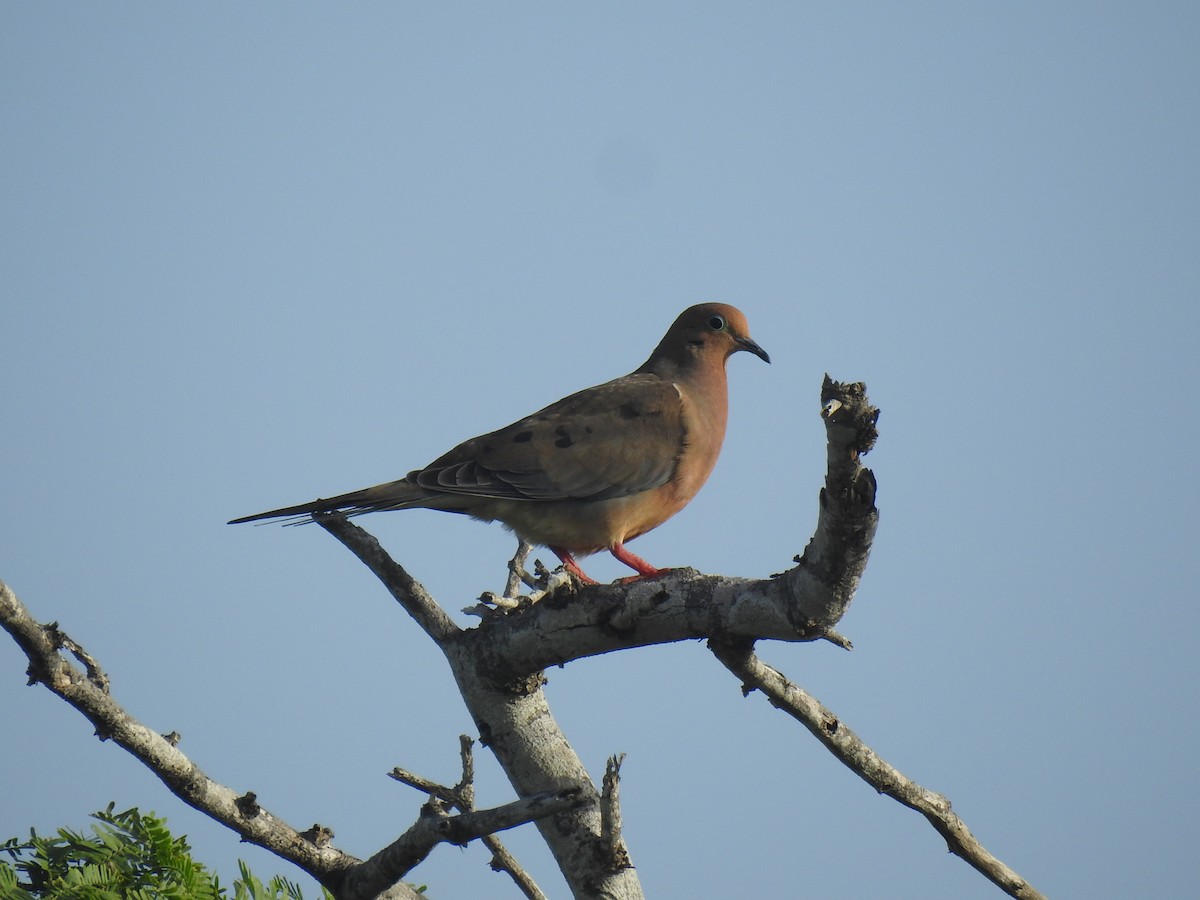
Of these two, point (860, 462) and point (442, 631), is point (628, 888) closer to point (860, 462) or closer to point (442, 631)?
point (442, 631)

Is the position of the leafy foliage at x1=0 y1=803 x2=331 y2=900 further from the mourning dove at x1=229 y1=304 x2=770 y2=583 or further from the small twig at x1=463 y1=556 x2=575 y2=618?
the mourning dove at x1=229 y1=304 x2=770 y2=583

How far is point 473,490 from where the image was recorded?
19.0ft

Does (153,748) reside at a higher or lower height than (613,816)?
higher

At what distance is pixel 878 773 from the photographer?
13.0 ft

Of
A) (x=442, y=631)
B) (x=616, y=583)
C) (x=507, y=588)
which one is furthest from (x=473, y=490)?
(x=616, y=583)

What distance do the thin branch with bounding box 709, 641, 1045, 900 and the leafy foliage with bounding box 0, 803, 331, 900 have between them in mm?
1625

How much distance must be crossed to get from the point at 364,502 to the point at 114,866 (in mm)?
2344

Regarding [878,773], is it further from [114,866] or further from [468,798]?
[114,866]

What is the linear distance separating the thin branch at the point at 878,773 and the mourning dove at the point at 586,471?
1.84 m

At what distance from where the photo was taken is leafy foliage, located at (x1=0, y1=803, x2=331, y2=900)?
3066mm

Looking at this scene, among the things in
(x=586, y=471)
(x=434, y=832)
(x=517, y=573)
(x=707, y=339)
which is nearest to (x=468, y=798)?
(x=434, y=832)

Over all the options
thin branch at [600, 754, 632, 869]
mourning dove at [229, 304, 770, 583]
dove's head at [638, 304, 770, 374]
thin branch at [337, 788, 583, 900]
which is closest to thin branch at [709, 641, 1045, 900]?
thin branch at [600, 754, 632, 869]

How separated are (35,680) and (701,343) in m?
4.32

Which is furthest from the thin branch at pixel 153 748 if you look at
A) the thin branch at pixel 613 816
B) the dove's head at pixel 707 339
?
the dove's head at pixel 707 339
